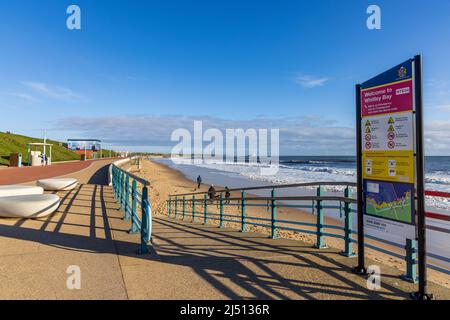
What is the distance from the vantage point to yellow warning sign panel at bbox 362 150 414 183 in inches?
121

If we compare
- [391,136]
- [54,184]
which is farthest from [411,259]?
[54,184]

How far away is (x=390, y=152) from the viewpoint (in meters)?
3.29

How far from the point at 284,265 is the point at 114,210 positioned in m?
5.38

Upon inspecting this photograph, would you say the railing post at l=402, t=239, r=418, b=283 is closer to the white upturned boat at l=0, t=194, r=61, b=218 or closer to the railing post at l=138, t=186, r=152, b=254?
the railing post at l=138, t=186, r=152, b=254

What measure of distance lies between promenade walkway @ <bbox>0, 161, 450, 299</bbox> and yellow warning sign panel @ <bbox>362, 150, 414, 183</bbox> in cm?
117

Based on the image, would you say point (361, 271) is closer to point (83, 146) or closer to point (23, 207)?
point (23, 207)

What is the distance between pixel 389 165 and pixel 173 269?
8.99ft

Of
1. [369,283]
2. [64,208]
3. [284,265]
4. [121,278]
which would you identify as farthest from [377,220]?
[64,208]

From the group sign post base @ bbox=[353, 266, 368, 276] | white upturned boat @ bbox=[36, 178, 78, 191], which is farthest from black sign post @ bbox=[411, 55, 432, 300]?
white upturned boat @ bbox=[36, 178, 78, 191]

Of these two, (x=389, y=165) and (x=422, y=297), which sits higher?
(x=389, y=165)

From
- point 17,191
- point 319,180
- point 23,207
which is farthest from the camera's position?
point 319,180

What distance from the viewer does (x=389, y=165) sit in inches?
130

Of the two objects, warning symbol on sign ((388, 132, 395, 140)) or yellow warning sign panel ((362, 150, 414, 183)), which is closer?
yellow warning sign panel ((362, 150, 414, 183))
